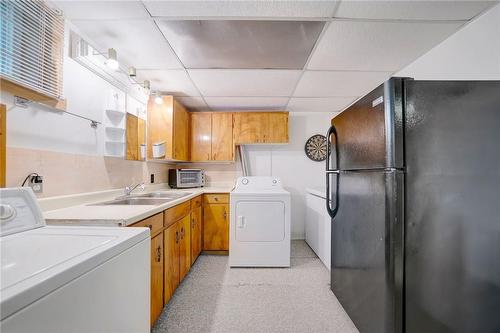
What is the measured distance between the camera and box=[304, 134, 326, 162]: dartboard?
12.0 ft

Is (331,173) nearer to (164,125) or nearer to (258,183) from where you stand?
(258,183)

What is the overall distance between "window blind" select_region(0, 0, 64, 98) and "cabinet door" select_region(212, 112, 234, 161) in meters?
2.06

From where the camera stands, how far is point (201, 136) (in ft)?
11.1

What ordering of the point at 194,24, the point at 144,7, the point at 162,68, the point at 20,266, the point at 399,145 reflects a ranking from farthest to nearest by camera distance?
the point at 162,68
the point at 194,24
the point at 144,7
the point at 399,145
the point at 20,266

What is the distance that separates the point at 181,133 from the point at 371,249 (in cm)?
262

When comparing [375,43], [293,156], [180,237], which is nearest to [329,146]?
[375,43]

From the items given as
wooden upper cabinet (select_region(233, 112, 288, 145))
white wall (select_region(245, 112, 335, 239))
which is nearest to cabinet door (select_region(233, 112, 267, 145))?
wooden upper cabinet (select_region(233, 112, 288, 145))

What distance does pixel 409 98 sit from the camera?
3.72 ft

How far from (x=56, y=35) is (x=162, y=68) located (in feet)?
2.81

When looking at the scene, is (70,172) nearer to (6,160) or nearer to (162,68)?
(6,160)

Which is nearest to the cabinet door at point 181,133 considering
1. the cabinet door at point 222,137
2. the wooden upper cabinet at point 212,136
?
the wooden upper cabinet at point 212,136

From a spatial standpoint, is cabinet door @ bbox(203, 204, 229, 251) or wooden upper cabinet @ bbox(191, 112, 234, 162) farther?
wooden upper cabinet @ bbox(191, 112, 234, 162)

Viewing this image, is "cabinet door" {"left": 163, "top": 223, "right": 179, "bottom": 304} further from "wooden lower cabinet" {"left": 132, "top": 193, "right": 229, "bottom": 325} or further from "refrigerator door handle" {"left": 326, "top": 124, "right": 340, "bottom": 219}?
"refrigerator door handle" {"left": 326, "top": 124, "right": 340, "bottom": 219}

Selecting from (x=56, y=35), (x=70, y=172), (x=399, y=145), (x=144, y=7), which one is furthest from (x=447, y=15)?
(x=70, y=172)
